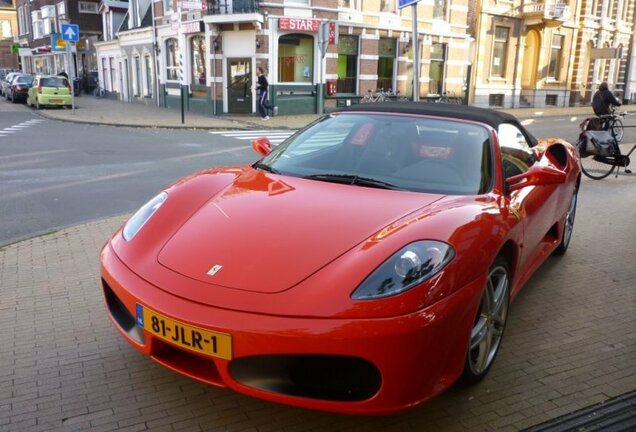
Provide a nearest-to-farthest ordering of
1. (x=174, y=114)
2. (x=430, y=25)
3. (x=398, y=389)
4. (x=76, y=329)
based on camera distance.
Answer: (x=398, y=389)
(x=76, y=329)
(x=174, y=114)
(x=430, y=25)

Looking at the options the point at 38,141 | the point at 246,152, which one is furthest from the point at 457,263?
the point at 38,141

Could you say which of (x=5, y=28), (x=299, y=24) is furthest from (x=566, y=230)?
(x=5, y=28)

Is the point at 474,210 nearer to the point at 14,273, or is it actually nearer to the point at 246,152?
the point at 14,273

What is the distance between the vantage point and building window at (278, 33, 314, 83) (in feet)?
77.0

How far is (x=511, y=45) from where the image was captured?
109ft

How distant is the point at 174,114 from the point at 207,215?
869 inches

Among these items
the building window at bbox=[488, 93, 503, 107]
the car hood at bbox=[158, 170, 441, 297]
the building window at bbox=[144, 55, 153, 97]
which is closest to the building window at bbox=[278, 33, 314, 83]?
the building window at bbox=[144, 55, 153, 97]

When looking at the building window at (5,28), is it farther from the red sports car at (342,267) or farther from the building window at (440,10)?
the red sports car at (342,267)

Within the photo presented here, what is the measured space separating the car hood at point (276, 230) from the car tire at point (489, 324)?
57cm

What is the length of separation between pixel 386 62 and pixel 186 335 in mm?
25716

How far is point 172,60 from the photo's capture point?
2770cm

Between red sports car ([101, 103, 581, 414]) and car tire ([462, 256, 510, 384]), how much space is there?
13mm

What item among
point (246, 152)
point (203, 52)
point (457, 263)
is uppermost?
point (203, 52)

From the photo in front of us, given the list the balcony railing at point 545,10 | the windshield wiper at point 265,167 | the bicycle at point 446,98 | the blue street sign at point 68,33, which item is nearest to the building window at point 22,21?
the blue street sign at point 68,33
